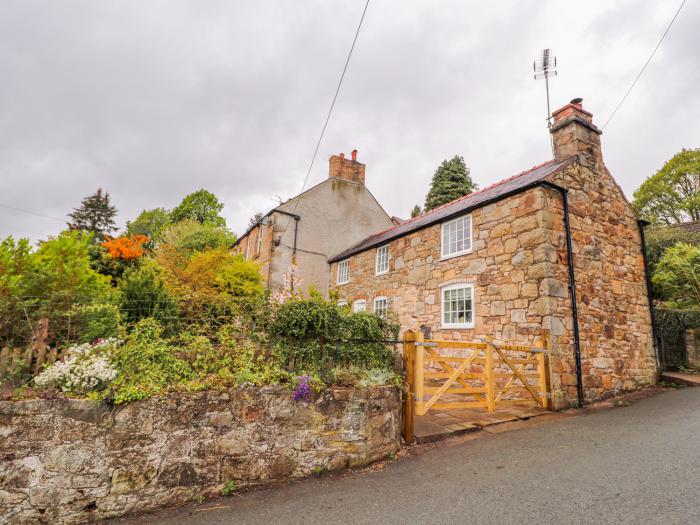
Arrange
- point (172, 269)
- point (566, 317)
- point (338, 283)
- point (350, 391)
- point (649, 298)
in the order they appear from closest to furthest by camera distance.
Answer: point (350, 391)
point (566, 317)
point (649, 298)
point (172, 269)
point (338, 283)

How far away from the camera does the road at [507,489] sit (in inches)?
131

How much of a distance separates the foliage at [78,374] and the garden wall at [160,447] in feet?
0.64

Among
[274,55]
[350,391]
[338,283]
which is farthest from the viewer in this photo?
[338,283]

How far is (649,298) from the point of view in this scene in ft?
33.5

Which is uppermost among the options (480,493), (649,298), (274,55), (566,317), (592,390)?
(274,55)

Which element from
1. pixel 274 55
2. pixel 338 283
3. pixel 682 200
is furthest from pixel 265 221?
pixel 682 200

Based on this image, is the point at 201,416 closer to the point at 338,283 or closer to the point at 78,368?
the point at 78,368

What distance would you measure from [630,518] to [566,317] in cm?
539

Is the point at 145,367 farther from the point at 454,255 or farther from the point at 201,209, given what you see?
the point at 201,209

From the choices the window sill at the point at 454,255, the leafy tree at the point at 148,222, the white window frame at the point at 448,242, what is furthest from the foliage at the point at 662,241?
the leafy tree at the point at 148,222

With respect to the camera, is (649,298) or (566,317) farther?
(649,298)

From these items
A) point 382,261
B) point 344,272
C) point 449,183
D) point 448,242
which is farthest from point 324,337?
point 449,183

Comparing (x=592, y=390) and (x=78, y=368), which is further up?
(x=78, y=368)

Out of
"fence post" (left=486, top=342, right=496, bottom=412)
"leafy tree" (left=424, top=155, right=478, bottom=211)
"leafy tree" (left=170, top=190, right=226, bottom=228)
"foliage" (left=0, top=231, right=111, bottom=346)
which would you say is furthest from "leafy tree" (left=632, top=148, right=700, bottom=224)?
"leafy tree" (left=170, top=190, right=226, bottom=228)
